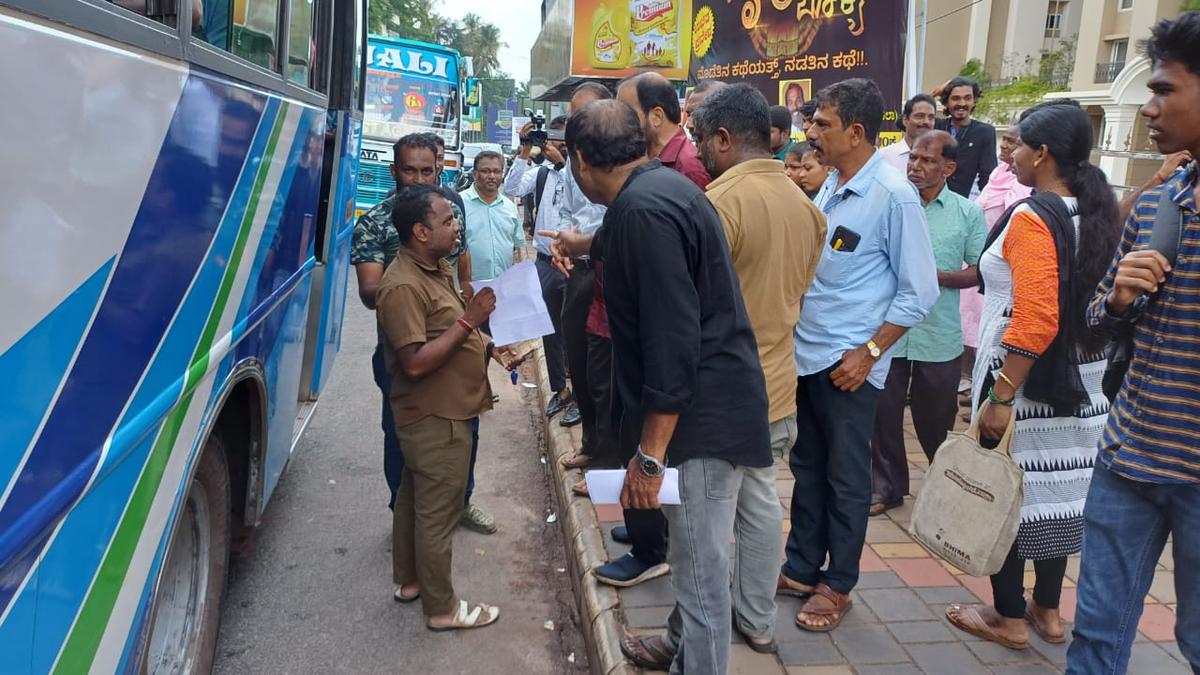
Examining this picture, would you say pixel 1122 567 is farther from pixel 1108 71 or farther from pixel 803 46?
pixel 1108 71

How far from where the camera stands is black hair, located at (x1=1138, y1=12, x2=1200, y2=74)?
6.44 feet

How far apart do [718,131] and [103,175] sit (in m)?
1.89

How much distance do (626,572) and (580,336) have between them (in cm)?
151

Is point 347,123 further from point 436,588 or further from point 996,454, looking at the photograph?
point 996,454

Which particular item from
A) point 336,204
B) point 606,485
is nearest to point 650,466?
point 606,485

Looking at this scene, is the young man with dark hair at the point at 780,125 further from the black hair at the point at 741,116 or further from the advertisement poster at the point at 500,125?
the advertisement poster at the point at 500,125

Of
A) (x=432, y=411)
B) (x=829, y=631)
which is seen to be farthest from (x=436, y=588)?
(x=829, y=631)

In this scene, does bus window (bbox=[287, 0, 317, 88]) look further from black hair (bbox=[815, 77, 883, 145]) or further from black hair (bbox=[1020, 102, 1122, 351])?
black hair (bbox=[1020, 102, 1122, 351])

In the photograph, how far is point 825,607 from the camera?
3.24 m

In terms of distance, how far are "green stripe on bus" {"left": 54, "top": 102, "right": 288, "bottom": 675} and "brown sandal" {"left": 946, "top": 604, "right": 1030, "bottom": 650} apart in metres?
2.69

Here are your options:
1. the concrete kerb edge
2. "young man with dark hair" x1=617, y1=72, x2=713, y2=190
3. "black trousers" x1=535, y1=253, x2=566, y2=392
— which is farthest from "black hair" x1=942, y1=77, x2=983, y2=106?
the concrete kerb edge

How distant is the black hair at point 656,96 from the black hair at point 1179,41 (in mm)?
1963

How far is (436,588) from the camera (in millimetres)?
3416

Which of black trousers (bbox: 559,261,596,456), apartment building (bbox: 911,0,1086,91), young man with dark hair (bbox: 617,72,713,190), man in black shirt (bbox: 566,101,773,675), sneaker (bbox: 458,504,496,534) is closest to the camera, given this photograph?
man in black shirt (bbox: 566,101,773,675)
